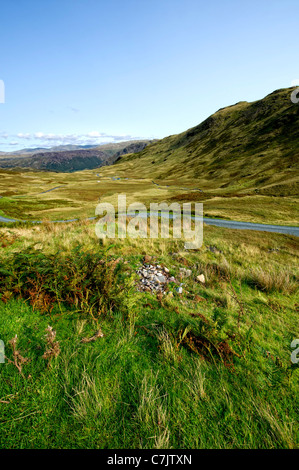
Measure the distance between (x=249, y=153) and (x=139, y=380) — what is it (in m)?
134

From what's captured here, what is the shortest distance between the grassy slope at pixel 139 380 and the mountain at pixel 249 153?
190 feet

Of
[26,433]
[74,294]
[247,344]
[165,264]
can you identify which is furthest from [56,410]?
[165,264]

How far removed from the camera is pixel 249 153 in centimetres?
11581

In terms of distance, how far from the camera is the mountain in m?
70.9

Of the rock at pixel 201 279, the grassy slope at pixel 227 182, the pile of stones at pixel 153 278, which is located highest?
the grassy slope at pixel 227 182

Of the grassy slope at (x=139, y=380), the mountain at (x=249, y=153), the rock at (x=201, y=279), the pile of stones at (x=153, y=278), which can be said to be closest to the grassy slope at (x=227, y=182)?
the mountain at (x=249, y=153)

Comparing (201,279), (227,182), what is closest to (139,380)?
(201,279)

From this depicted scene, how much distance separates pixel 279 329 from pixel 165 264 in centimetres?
446

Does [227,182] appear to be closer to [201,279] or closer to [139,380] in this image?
[201,279]

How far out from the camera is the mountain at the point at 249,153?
70.9 meters

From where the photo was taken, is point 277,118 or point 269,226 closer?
point 269,226

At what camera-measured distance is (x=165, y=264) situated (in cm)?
825

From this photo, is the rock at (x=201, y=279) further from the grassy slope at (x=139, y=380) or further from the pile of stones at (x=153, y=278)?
the grassy slope at (x=139, y=380)

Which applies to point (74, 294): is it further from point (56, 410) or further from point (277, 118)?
point (277, 118)
